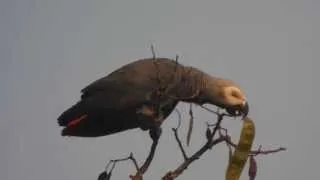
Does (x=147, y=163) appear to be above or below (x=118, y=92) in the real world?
below

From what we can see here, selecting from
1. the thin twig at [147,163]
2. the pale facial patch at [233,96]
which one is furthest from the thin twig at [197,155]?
the pale facial patch at [233,96]

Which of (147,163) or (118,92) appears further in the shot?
(118,92)

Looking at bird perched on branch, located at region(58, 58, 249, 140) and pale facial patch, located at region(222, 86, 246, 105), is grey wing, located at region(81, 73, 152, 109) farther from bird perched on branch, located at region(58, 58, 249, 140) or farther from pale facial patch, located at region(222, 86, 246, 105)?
pale facial patch, located at region(222, 86, 246, 105)

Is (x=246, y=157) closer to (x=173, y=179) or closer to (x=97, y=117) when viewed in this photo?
(x=173, y=179)

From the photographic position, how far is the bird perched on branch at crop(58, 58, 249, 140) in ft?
14.0

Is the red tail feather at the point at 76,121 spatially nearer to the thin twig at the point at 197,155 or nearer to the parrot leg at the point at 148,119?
the parrot leg at the point at 148,119

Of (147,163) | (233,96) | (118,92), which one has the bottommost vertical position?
(147,163)

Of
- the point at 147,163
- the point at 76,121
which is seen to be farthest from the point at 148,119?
the point at 147,163

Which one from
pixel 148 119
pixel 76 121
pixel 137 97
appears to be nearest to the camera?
pixel 148 119

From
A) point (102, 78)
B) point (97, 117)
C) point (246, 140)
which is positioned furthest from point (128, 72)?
point (246, 140)

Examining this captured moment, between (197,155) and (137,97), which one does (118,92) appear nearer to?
(137,97)

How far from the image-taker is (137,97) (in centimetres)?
456

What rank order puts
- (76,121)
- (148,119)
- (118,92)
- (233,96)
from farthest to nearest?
(233,96) → (118,92) → (76,121) → (148,119)

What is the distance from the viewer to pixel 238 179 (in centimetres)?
296
